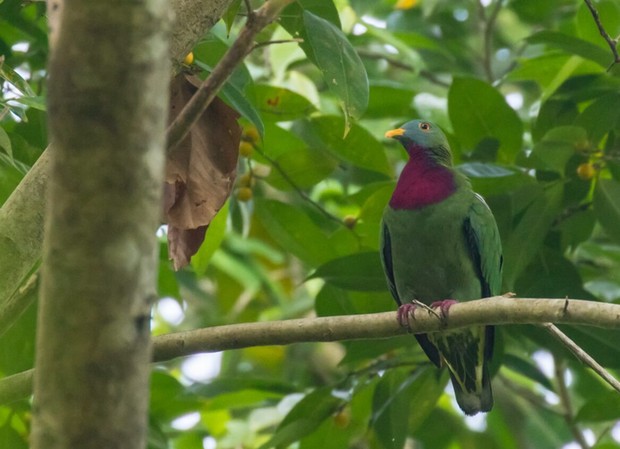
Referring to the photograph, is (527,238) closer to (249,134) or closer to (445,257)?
(445,257)

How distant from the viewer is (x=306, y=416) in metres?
3.98

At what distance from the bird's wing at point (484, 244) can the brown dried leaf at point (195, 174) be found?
4.37ft

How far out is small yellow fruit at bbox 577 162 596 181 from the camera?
3.97m

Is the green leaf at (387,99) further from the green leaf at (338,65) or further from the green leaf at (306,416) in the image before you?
the green leaf at (338,65)

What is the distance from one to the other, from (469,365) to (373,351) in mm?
528

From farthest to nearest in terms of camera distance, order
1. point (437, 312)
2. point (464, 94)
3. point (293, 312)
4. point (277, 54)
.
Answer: point (293, 312) < point (277, 54) < point (464, 94) < point (437, 312)

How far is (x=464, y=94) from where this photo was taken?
4133 millimetres

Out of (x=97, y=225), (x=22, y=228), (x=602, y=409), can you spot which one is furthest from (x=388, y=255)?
(x=97, y=225)

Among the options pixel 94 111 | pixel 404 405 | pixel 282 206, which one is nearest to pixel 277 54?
pixel 282 206

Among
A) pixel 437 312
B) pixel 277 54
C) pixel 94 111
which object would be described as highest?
pixel 277 54

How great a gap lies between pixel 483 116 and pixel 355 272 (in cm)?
94

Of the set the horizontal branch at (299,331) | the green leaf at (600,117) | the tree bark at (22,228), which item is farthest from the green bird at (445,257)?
the tree bark at (22,228)

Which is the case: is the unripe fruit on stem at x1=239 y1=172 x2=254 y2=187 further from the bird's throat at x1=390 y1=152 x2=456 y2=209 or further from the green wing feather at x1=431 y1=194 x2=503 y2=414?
the green wing feather at x1=431 y1=194 x2=503 y2=414

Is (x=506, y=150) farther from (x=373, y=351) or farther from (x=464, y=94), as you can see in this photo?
(x=373, y=351)
